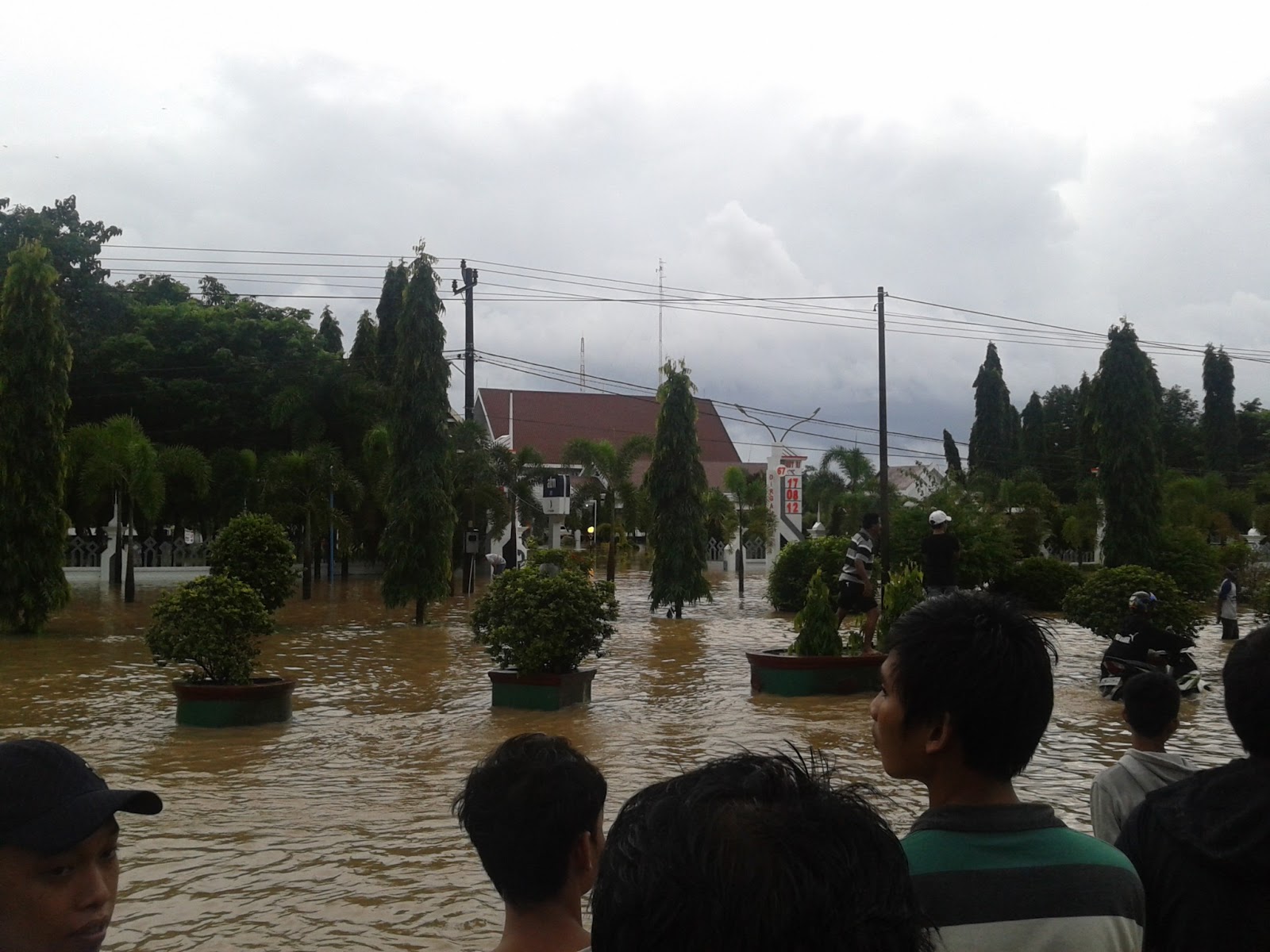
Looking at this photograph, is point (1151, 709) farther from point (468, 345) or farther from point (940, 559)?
point (468, 345)

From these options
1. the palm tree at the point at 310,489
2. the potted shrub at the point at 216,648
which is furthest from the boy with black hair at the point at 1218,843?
the palm tree at the point at 310,489

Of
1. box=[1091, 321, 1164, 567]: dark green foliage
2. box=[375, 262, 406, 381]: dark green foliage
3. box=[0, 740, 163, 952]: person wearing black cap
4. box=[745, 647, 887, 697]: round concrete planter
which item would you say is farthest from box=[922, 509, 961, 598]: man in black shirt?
box=[375, 262, 406, 381]: dark green foliage

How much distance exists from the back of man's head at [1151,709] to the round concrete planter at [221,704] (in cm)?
891

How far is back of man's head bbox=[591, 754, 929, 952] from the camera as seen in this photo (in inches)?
48.4

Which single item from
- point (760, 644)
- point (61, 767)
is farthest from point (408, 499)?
point (61, 767)

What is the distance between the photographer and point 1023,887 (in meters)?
1.96

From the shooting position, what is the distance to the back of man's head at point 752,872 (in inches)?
48.4

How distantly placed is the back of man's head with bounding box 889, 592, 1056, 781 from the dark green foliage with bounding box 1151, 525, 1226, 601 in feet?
79.3

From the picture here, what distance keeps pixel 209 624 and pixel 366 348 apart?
35498 millimetres

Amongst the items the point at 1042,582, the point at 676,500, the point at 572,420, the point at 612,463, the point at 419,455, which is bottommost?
the point at 1042,582

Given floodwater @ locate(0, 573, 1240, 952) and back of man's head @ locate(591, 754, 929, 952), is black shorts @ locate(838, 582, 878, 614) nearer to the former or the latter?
floodwater @ locate(0, 573, 1240, 952)

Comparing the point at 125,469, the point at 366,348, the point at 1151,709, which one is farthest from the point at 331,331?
the point at 1151,709

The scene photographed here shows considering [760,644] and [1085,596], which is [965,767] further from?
[760,644]

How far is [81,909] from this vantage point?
2092 mm
